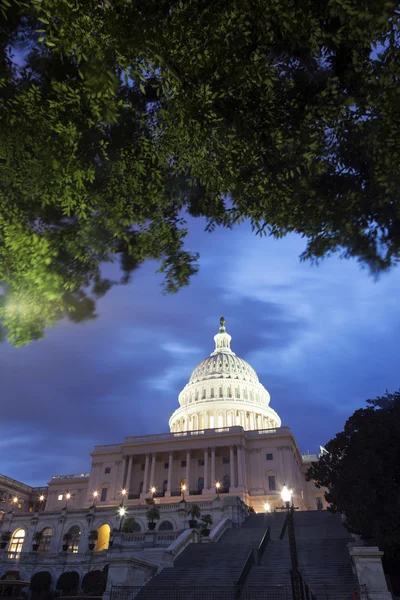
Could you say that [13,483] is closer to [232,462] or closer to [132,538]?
[232,462]

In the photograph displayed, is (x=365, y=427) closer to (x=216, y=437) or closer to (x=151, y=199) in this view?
(x=151, y=199)

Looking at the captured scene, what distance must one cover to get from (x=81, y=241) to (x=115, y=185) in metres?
1.93

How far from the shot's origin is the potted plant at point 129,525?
37.2 metres

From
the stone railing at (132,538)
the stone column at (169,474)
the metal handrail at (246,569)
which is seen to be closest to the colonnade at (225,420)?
the stone column at (169,474)

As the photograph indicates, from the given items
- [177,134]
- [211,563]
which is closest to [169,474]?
[211,563]

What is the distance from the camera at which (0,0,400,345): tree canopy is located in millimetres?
8266

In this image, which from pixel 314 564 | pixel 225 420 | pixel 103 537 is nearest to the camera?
pixel 314 564

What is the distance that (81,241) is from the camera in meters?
12.2

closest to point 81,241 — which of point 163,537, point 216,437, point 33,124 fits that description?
point 33,124

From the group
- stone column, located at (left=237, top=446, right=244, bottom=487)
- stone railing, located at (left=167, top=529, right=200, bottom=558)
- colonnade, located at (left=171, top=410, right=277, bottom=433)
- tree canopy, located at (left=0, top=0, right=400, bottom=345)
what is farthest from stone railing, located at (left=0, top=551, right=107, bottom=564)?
colonnade, located at (left=171, top=410, right=277, bottom=433)

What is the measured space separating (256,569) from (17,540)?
36492 millimetres

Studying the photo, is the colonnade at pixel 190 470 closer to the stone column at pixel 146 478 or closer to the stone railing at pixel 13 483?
the stone column at pixel 146 478

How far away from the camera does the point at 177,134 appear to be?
1065 cm

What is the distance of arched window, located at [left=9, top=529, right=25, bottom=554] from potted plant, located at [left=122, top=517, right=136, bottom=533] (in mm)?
13695
